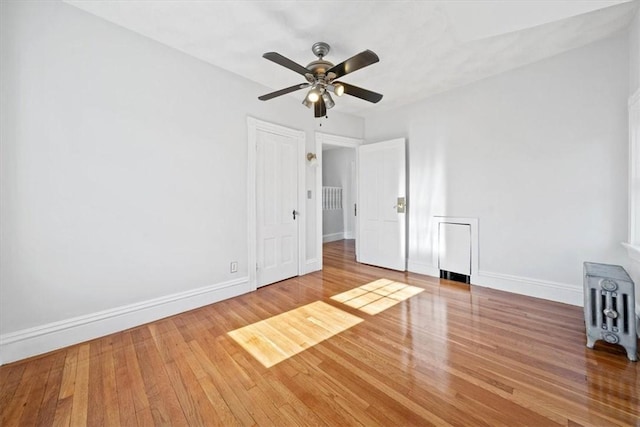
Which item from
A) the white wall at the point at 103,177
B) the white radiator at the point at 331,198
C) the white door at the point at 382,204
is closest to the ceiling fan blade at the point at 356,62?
the white wall at the point at 103,177

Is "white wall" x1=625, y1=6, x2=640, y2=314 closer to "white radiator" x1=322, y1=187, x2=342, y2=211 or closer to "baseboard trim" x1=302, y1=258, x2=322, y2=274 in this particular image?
"baseboard trim" x1=302, y1=258, x2=322, y2=274

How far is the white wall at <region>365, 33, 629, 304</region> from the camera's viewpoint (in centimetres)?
262

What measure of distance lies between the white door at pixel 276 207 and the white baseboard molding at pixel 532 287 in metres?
2.77

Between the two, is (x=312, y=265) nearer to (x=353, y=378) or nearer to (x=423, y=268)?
(x=423, y=268)

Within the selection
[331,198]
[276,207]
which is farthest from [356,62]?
[331,198]

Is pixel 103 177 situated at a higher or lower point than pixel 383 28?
lower

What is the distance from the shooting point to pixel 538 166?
305cm

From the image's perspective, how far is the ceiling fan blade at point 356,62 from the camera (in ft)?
6.27

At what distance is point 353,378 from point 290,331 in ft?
2.70

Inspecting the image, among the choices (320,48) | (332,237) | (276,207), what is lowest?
(332,237)

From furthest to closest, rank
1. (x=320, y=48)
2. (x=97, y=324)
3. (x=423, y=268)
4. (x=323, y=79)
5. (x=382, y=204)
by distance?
(x=382, y=204)
(x=423, y=268)
(x=320, y=48)
(x=323, y=79)
(x=97, y=324)

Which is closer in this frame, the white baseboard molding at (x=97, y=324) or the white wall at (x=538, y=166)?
the white baseboard molding at (x=97, y=324)

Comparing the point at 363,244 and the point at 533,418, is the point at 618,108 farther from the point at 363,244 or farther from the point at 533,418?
the point at 363,244

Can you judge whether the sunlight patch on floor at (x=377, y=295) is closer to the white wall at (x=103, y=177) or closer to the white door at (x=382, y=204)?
the white door at (x=382, y=204)
